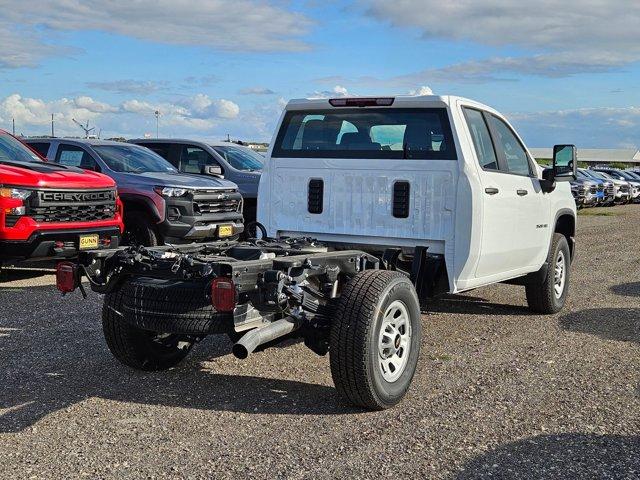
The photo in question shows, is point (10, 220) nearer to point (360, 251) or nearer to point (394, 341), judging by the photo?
point (360, 251)

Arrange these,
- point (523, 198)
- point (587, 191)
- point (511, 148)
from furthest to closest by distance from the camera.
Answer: point (587, 191) → point (511, 148) → point (523, 198)

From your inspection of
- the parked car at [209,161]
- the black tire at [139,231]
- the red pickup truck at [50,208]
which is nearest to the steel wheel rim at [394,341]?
the red pickup truck at [50,208]

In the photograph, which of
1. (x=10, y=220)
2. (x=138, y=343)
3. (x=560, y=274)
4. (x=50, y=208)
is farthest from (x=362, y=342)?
(x=50, y=208)

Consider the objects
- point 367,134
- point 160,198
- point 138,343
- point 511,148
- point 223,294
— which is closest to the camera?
point 223,294

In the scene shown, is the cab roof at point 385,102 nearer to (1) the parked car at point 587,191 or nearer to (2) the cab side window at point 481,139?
(2) the cab side window at point 481,139

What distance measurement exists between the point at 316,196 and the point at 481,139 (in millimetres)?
1497

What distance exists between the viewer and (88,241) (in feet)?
31.2

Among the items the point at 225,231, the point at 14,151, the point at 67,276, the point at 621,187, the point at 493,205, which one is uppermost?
the point at 14,151

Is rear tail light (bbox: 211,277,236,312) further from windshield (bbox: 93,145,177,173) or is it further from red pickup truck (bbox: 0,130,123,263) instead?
windshield (bbox: 93,145,177,173)

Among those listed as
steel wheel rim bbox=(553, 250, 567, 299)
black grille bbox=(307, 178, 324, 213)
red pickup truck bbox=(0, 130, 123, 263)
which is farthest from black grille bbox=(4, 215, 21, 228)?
steel wheel rim bbox=(553, 250, 567, 299)

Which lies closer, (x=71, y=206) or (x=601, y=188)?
(x=71, y=206)

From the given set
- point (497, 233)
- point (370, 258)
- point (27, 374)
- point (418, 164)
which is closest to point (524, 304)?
point (497, 233)

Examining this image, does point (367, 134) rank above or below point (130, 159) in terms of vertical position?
above

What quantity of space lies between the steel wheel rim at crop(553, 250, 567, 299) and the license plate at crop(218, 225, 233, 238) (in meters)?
4.68
